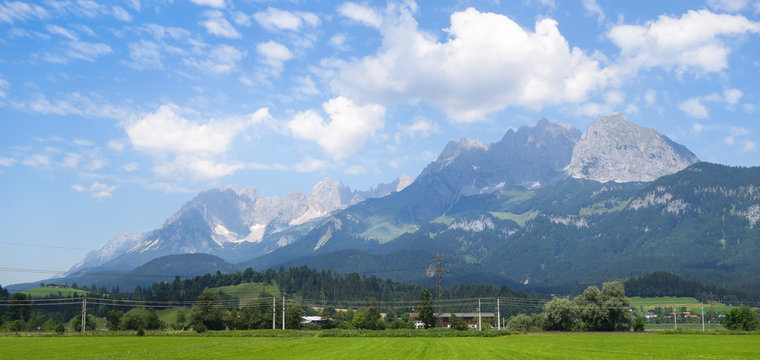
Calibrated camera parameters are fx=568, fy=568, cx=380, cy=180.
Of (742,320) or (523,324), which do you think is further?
(523,324)

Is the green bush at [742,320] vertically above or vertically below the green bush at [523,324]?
above

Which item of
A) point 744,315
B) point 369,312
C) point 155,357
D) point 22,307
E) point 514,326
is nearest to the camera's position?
point 155,357

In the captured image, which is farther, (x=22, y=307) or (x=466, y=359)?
(x=22, y=307)

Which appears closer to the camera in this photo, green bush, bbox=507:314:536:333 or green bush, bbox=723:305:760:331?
green bush, bbox=723:305:760:331

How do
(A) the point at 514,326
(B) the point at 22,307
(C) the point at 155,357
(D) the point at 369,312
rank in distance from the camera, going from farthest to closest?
1. (B) the point at 22,307
2. (D) the point at 369,312
3. (A) the point at 514,326
4. (C) the point at 155,357

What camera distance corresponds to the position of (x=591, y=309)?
428 feet

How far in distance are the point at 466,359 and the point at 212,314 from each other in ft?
369

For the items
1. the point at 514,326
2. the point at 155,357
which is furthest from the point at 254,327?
the point at 155,357

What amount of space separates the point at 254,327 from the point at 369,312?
33661 millimetres

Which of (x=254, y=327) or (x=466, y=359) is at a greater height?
(x=466, y=359)

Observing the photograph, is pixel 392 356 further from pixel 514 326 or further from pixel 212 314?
pixel 212 314

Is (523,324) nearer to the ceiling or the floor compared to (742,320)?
nearer to the floor

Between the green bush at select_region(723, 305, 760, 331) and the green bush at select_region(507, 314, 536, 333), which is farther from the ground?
the green bush at select_region(723, 305, 760, 331)

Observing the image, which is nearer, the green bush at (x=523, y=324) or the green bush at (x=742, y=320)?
the green bush at (x=742, y=320)
